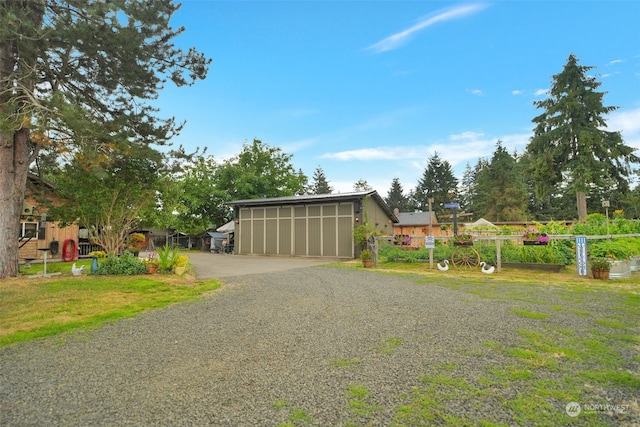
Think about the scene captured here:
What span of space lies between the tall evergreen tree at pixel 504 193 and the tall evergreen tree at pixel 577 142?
12.2 m

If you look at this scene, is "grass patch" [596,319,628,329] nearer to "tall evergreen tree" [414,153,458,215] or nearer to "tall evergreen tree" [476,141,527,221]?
"tall evergreen tree" [476,141,527,221]

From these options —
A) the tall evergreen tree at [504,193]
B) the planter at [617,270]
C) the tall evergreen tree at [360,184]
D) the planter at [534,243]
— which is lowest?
the planter at [617,270]

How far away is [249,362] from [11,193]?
350 inches

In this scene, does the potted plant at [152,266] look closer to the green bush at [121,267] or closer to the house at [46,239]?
the green bush at [121,267]

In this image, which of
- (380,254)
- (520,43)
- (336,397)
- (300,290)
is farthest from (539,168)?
(336,397)

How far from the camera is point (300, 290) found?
6.44 m

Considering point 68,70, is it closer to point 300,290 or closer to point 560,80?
point 300,290

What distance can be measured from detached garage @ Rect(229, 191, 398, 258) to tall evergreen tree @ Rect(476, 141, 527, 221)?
2274 centimetres

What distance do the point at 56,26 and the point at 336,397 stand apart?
8998mm

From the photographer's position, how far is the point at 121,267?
8.83 m

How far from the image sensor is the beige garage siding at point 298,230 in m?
14.5

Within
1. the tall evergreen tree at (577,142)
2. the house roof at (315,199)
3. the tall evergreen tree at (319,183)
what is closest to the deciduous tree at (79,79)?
the house roof at (315,199)

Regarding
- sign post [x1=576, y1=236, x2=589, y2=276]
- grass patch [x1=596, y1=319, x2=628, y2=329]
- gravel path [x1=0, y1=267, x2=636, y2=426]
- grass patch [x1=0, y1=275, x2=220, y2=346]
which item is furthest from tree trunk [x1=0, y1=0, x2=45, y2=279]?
sign post [x1=576, y1=236, x2=589, y2=276]

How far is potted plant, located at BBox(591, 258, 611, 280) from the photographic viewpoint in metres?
7.43
